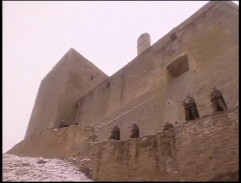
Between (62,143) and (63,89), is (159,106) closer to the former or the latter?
(62,143)

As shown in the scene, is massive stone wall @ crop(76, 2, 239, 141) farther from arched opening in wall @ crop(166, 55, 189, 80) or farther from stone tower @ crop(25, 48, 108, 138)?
stone tower @ crop(25, 48, 108, 138)

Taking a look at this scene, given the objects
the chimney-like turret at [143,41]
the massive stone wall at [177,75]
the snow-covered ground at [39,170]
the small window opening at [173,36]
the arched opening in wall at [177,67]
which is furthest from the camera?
the chimney-like turret at [143,41]

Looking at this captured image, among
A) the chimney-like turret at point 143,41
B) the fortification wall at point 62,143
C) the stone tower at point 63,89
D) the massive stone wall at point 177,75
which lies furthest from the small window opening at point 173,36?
the stone tower at point 63,89

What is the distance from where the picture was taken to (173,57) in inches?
546

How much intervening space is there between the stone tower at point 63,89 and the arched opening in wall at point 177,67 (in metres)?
7.39

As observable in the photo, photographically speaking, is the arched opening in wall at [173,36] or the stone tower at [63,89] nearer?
the arched opening in wall at [173,36]

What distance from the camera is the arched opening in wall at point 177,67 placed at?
43.9 feet

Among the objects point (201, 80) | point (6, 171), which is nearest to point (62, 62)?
point (201, 80)

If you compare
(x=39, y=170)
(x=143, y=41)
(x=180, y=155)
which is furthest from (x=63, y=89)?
(x=180, y=155)

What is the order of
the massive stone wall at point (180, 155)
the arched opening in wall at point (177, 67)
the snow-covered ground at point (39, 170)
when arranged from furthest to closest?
the arched opening in wall at point (177, 67), the snow-covered ground at point (39, 170), the massive stone wall at point (180, 155)

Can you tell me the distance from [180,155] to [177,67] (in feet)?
21.5

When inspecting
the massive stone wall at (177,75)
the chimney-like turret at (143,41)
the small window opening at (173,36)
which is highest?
the chimney-like turret at (143,41)

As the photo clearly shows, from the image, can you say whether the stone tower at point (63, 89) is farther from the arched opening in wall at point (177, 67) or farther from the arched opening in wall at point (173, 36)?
the arched opening in wall at point (173, 36)

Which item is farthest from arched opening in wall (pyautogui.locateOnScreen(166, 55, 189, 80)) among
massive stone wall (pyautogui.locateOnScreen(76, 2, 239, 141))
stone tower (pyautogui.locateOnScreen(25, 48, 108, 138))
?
stone tower (pyautogui.locateOnScreen(25, 48, 108, 138))
